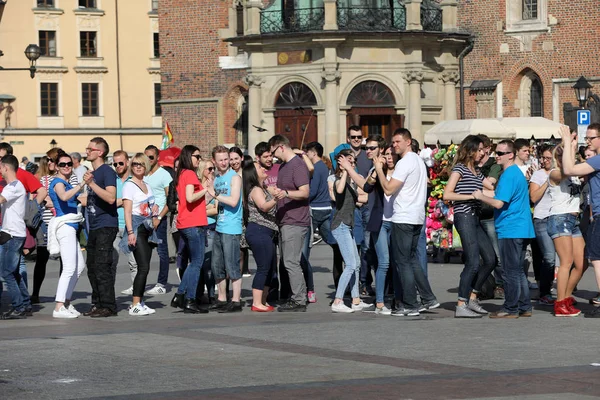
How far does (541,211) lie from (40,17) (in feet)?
215

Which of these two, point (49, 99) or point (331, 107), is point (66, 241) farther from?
point (49, 99)

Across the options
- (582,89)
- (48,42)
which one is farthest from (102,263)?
(48,42)

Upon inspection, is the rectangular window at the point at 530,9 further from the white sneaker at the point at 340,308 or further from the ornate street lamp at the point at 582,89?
the white sneaker at the point at 340,308

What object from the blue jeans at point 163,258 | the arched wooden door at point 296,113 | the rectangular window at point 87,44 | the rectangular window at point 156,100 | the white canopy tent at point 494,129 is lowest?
the blue jeans at point 163,258

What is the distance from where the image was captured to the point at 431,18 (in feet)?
138

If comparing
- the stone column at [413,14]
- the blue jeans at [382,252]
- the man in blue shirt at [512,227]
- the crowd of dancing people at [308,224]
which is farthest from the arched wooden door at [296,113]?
the man in blue shirt at [512,227]

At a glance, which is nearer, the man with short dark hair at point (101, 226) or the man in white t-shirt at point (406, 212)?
the man in white t-shirt at point (406, 212)

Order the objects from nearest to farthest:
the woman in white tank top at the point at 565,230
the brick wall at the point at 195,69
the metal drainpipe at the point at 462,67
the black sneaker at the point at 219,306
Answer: the woman in white tank top at the point at 565,230, the black sneaker at the point at 219,306, the metal drainpipe at the point at 462,67, the brick wall at the point at 195,69

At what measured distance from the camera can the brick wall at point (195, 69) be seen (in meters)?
49.9

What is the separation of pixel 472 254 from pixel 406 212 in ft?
→ 2.94

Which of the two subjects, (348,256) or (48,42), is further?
(48,42)

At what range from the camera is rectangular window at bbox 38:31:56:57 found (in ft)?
257

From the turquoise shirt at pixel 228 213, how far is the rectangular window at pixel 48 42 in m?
64.1

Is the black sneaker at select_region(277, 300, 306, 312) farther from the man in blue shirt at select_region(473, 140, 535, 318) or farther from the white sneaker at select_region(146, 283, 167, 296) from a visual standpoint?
the white sneaker at select_region(146, 283, 167, 296)
